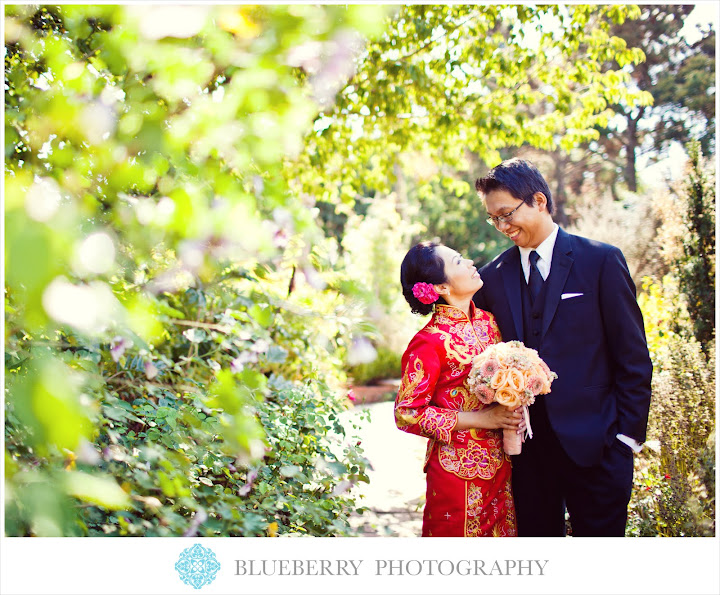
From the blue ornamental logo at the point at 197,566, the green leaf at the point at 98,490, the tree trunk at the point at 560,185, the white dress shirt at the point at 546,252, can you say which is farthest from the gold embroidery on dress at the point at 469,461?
the tree trunk at the point at 560,185

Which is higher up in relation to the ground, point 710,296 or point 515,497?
point 710,296

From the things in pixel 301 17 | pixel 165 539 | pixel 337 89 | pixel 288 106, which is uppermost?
pixel 337 89

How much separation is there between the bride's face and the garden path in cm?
110

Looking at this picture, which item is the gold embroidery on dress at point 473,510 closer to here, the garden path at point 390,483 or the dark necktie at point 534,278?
the garden path at point 390,483

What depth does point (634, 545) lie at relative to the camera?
2.12 meters

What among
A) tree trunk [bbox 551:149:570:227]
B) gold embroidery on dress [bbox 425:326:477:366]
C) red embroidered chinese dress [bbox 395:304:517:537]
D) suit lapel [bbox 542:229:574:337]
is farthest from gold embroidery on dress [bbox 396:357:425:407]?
tree trunk [bbox 551:149:570:227]

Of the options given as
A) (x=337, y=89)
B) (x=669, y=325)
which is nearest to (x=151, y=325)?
(x=337, y=89)

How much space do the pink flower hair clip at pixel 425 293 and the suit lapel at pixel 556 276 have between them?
444 mm

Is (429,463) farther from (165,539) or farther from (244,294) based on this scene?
(244,294)

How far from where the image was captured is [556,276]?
2299mm

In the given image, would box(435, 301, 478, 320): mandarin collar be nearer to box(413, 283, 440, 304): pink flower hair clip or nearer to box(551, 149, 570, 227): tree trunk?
box(413, 283, 440, 304): pink flower hair clip

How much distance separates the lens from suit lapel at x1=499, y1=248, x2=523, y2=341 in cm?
235

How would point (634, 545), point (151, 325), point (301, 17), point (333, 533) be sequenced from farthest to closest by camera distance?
point (333, 533) < point (634, 545) < point (301, 17) < point (151, 325)

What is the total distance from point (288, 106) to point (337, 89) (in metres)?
3.28
